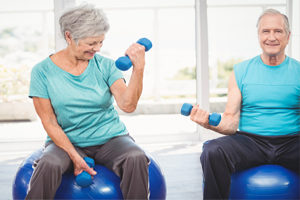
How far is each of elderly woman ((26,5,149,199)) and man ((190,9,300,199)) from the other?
0.33 meters

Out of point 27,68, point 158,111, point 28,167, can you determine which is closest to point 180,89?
point 158,111

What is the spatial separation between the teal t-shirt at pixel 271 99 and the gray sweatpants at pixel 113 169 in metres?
0.58

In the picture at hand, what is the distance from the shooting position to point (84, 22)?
1521 mm

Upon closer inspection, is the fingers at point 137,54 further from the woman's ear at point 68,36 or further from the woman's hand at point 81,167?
the woman's hand at point 81,167

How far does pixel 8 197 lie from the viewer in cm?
217

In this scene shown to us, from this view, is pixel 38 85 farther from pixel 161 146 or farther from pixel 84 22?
pixel 161 146

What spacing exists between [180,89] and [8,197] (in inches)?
119

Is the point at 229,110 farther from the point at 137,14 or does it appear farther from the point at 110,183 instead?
the point at 137,14

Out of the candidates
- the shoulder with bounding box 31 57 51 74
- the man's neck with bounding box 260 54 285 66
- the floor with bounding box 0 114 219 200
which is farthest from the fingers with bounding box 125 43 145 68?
the floor with bounding box 0 114 219 200

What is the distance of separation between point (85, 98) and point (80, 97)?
2cm

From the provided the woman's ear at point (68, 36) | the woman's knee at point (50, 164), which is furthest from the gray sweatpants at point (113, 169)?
the woman's ear at point (68, 36)

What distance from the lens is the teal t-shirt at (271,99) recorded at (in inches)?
65.9

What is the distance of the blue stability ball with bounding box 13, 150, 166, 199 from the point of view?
1.42m

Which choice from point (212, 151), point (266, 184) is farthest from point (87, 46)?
point (266, 184)
